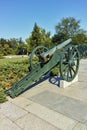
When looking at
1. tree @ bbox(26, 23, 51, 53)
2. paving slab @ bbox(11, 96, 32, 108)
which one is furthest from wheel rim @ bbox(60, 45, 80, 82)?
tree @ bbox(26, 23, 51, 53)

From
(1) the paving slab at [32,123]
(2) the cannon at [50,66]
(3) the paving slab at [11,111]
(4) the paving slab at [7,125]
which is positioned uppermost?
(2) the cannon at [50,66]

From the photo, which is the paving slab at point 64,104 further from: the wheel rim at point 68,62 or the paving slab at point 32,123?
the wheel rim at point 68,62

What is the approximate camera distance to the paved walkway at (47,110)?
11.3 ft

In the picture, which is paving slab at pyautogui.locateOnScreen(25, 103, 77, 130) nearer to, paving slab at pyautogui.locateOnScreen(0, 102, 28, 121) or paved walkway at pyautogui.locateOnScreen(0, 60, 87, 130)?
paved walkway at pyautogui.locateOnScreen(0, 60, 87, 130)

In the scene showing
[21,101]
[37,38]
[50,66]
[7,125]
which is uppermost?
[37,38]

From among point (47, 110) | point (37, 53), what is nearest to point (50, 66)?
point (37, 53)

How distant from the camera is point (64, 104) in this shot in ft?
14.7

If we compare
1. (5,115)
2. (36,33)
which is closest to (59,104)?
(5,115)

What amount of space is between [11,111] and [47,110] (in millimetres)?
980

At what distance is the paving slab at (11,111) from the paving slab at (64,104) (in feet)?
2.33

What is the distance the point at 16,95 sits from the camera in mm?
5223

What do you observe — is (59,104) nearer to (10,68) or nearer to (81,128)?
(81,128)

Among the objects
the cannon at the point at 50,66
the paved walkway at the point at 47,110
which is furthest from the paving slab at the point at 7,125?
the cannon at the point at 50,66

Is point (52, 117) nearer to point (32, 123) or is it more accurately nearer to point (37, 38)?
point (32, 123)
